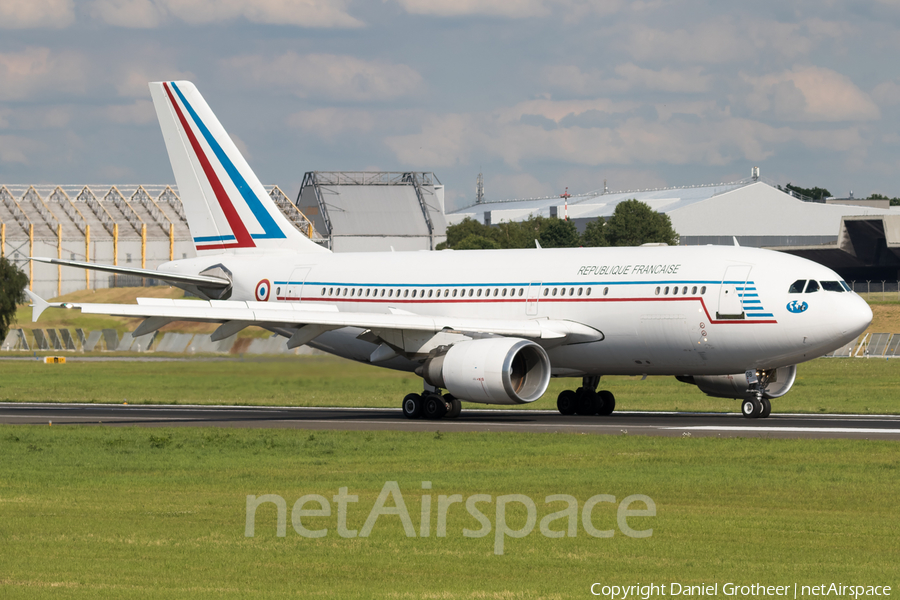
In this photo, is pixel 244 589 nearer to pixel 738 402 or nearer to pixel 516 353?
pixel 516 353

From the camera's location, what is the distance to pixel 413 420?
3231 cm

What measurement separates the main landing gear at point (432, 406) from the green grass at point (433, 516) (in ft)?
22.6

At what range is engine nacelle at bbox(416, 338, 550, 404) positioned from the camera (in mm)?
29562

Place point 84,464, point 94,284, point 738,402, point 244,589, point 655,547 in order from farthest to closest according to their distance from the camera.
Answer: point 94,284 → point 738,402 → point 84,464 → point 655,547 → point 244,589

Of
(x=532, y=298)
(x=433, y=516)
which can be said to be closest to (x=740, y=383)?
(x=532, y=298)

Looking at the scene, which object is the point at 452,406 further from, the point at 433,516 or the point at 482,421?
the point at 433,516

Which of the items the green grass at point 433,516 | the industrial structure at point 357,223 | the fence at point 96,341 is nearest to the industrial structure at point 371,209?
the industrial structure at point 357,223

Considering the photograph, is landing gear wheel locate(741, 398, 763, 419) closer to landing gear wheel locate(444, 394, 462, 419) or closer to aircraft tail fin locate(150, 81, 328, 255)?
landing gear wheel locate(444, 394, 462, 419)

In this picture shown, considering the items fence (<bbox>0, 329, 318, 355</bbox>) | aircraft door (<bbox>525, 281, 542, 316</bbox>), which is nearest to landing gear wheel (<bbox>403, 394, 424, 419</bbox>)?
aircraft door (<bbox>525, 281, 542, 316</bbox>)

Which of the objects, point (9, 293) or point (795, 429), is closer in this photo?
point (795, 429)

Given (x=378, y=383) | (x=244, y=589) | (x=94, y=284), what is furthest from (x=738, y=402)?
(x=94, y=284)

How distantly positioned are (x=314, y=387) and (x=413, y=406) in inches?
123

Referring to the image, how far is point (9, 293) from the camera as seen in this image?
86.9m

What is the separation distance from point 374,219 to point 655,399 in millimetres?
105597
